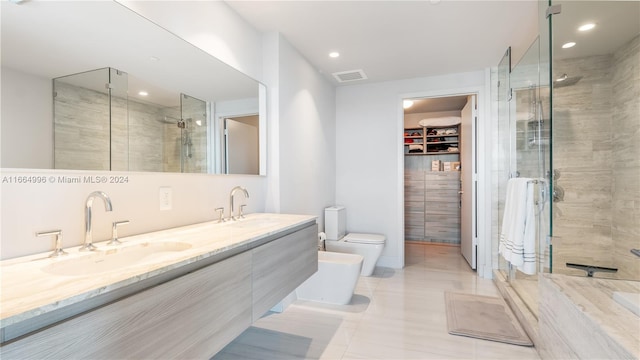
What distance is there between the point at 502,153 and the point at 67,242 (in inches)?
140

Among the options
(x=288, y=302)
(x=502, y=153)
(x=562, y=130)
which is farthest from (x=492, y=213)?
(x=288, y=302)

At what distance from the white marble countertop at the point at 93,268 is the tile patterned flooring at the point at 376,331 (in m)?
0.87

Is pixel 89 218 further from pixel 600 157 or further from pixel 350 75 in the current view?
pixel 600 157

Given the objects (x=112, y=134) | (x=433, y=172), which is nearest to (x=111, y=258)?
(x=112, y=134)

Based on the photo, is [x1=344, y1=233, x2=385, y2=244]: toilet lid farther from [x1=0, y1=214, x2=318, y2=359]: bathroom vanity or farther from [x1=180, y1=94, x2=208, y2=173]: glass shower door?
[x1=180, y1=94, x2=208, y2=173]: glass shower door

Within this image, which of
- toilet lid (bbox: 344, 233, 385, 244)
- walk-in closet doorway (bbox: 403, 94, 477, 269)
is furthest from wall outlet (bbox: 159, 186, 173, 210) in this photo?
walk-in closet doorway (bbox: 403, 94, 477, 269)

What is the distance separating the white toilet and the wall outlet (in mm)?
2050

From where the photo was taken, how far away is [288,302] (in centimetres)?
253

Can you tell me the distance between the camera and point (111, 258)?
113 centimetres

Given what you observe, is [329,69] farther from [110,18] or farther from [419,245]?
[419,245]

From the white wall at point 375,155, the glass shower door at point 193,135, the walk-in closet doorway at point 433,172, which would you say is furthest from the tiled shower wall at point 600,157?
the glass shower door at point 193,135

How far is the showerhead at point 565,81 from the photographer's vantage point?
7.11 feet

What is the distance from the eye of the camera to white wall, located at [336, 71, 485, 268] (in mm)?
3645

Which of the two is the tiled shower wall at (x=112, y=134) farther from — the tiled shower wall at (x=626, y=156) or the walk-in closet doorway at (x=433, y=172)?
the walk-in closet doorway at (x=433, y=172)
